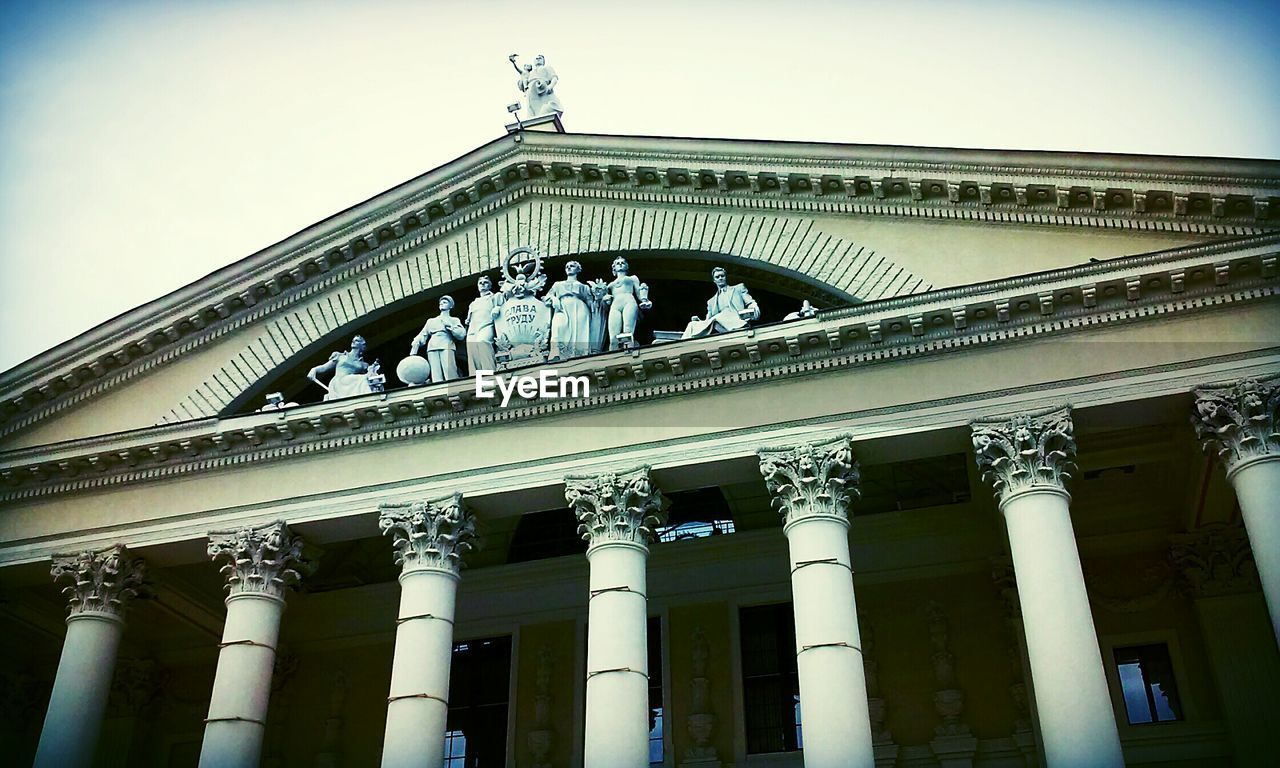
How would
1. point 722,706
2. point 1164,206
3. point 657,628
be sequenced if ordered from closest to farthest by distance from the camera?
point 1164,206 → point 722,706 → point 657,628

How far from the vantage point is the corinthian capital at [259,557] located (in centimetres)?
1631

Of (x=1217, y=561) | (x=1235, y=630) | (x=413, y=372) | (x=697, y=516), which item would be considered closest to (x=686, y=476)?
(x=413, y=372)

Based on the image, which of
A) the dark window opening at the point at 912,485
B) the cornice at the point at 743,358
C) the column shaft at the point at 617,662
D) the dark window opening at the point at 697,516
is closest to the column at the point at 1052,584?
the cornice at the point at 743,358

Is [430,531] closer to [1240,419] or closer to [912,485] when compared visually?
[912,485]

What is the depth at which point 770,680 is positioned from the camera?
18.7m

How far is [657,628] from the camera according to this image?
64.5 feet

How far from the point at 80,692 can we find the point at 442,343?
7.16m

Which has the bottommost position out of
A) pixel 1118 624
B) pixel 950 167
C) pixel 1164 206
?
pixel 1118 624

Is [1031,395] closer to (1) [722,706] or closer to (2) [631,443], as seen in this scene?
(2) [631,443]

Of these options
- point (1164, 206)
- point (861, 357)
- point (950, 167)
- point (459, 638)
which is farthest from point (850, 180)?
point (459, 638)

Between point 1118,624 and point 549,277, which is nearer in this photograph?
point 1118,624

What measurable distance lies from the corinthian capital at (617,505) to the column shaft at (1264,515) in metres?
7.12

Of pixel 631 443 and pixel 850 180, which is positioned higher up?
pixel 850 180

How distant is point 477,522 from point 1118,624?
32.5 ft
